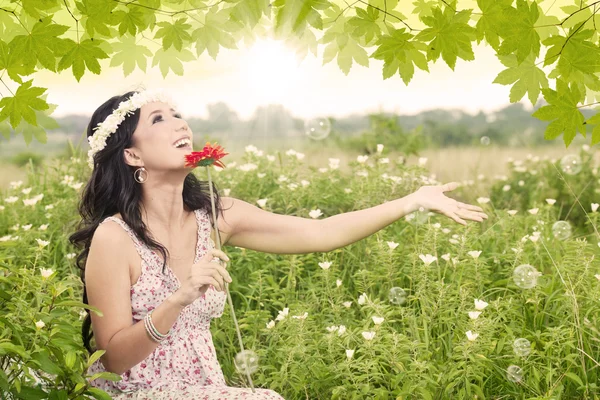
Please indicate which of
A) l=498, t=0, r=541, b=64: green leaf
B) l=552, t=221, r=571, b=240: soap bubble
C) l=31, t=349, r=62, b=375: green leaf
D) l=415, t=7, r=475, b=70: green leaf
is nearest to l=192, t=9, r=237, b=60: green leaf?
l=415, t=7, r=475, b=70: green leaf

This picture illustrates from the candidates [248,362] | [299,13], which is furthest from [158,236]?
[299,13]

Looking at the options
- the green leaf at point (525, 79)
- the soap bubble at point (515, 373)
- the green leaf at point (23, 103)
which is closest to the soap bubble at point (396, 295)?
the soap bubble at point (515, 373)

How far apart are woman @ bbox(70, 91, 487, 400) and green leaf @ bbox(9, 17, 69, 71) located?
1.75 feet

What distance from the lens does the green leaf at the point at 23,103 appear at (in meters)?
2.42

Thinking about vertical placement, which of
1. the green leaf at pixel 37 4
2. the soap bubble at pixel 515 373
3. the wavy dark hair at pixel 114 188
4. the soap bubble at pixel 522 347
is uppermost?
the green leaf at pixel 37 4

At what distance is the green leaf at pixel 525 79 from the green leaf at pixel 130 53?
4.90ft

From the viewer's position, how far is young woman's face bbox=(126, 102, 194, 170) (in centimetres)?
286

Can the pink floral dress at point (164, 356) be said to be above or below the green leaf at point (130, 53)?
below

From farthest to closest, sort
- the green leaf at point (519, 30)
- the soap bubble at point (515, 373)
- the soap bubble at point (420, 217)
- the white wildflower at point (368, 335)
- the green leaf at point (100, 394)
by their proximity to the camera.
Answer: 1. the soap bubble at point (420, 217)
2. the soap bubble at point (515, 373)
3. the white wildflower at point (368, 335)
4. the green leaf at point (100, 394)
5. the green leaf at point (519, 30)

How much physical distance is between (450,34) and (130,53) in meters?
1.44

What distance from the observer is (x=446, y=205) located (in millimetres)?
2754

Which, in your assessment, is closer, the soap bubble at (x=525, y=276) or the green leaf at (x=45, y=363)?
the green leaf at (x=45, y=363)

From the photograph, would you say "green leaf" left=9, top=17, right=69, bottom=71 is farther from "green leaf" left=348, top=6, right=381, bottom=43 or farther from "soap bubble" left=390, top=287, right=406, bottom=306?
"soap bubble" left=390, top=287, right=406, bottom=306

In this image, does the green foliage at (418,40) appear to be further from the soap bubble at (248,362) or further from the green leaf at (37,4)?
the soap bubble at (248,362)
